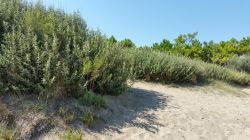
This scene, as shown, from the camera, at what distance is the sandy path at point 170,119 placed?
16.7 ft

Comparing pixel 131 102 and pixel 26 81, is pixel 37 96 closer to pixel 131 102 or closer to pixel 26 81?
pixel 26 81

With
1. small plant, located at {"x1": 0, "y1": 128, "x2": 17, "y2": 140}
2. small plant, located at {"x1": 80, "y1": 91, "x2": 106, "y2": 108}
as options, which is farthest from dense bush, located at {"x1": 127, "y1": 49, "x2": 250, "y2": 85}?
small plant, located at {"x1": 0, "y1": 128, "x2": 17, "y2": 140}

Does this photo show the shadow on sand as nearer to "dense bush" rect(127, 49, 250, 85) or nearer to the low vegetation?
the low vegetation

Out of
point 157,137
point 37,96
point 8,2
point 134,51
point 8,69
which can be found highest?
point 8,2

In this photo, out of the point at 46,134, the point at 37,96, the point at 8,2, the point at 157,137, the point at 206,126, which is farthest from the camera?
the point at 8,2

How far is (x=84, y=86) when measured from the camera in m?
5.53

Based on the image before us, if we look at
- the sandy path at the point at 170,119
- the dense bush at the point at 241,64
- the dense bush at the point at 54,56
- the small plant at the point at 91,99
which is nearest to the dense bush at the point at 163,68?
the sandy path at the point at 170,119

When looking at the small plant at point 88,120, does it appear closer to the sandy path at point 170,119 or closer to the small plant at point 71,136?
the sandy path at point 170,119

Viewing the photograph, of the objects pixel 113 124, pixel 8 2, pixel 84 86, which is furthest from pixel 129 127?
pixel 8 2

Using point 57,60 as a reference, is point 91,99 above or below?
below

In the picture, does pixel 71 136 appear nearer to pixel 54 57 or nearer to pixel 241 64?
pixel 54 57

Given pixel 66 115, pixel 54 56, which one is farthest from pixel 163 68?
pixel 66 115

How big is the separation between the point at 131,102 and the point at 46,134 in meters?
2.14

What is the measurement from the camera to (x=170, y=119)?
580 centimetres
